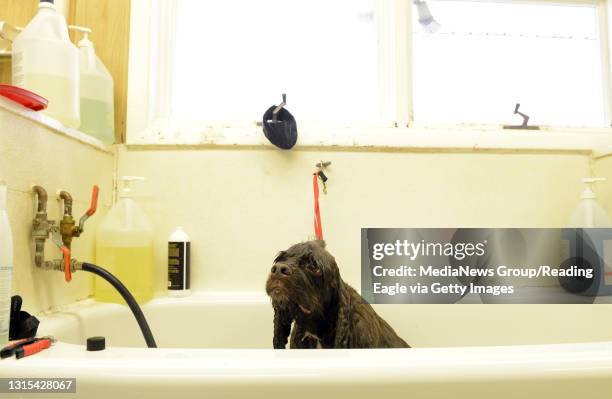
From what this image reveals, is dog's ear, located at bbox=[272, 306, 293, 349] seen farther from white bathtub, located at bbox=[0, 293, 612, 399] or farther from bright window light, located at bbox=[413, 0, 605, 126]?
bright window light, located at bbox=[413, 0, 605, 126]

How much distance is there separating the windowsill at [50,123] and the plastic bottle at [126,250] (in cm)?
14

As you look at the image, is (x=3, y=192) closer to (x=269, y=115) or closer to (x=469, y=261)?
(x=269, y=115)

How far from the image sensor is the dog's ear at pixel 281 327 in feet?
3.17

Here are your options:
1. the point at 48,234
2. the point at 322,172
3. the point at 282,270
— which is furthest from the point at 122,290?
the point at 322,172

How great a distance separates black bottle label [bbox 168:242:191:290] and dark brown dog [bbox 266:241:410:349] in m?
0.50

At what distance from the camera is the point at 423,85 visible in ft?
5.47

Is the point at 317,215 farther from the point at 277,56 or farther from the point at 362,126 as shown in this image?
the point at 277,56

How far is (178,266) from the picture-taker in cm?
133

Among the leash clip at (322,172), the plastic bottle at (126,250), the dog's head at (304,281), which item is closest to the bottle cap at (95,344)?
the dog's head at (304,281)

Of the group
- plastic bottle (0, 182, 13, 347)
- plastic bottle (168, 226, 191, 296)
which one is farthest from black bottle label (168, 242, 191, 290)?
plastic bottle (0, 182, 13, 347)

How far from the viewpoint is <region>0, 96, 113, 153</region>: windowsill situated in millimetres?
818

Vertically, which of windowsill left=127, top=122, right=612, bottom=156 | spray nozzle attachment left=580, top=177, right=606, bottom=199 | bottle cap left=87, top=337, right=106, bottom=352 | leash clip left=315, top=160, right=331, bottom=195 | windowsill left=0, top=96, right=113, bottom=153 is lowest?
bottle cap left=87, top=337, right=106, bottom=352
